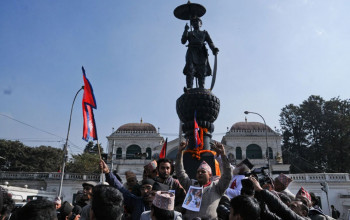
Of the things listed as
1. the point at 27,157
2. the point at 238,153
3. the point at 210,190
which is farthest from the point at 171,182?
the point at 27,157

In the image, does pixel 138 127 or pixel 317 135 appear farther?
pixel 138 127

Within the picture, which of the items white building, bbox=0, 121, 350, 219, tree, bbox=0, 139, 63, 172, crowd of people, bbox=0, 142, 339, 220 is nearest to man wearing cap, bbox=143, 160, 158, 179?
crowd of people, bbox=0, 142, 339, 220

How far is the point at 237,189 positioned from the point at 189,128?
13.5 feet

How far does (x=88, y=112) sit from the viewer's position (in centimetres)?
536

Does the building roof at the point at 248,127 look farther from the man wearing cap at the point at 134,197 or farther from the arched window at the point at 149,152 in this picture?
the man wearing cap at the point at 134,197

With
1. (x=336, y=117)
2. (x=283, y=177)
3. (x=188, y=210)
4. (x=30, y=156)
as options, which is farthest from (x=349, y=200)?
(x=30, y=156)

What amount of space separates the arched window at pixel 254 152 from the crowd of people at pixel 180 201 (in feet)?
124

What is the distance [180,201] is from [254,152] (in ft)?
132

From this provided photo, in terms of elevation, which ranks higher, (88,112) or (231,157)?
(231,157)

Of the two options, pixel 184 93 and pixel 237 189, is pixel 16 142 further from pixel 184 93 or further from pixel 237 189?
pixel 237 189

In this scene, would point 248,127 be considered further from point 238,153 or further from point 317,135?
point 317,135

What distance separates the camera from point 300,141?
45594 mm

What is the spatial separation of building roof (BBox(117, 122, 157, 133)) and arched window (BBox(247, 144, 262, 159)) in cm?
1541

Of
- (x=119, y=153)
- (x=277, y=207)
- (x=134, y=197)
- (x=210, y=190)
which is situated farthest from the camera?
(x=119, y=153)
